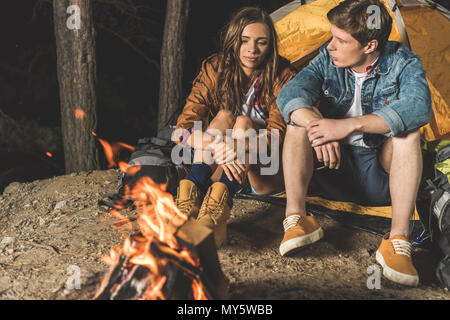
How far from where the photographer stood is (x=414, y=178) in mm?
2193

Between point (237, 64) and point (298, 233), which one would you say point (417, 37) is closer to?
point (237, 64)

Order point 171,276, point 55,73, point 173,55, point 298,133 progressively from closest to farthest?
point 171,276 → point 298,133 → point 173,55 → point 55,73

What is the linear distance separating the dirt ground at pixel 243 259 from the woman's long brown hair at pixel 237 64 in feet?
2.40

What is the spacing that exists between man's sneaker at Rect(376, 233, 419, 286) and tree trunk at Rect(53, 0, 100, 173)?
2.83 meters

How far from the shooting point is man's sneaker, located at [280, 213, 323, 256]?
2246 mm

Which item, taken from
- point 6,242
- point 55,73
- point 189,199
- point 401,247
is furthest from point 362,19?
point 55,73

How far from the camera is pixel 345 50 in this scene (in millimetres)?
2375

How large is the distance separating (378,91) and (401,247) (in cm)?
86

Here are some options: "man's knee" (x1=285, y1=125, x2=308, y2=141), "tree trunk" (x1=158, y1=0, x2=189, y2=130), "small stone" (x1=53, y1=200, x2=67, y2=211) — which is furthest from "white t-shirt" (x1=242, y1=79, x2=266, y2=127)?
"tree trunk" (x1=158, y1=0, x2=189, y2=130)

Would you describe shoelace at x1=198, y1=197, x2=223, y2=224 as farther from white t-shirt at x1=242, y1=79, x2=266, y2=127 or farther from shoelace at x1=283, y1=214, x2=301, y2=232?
white t-shirt at x1=242, y1=79, x2=266, y2=127

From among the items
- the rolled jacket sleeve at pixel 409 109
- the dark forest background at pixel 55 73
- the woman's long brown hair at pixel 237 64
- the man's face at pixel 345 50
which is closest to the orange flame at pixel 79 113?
the dark forest background at pixel 55 73

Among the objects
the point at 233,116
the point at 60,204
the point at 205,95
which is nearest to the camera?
the point at 233,116
